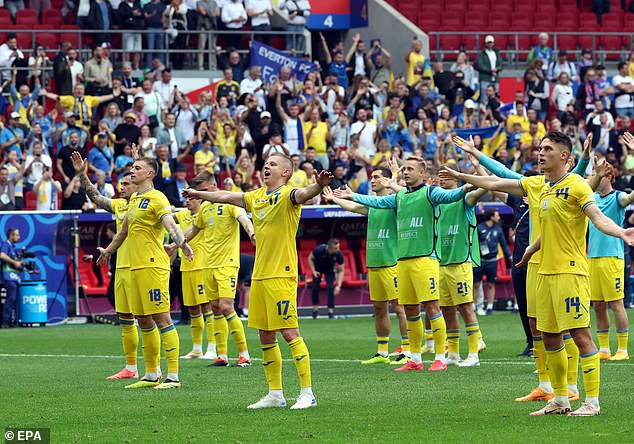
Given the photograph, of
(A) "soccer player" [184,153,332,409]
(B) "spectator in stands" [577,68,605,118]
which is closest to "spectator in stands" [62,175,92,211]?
(B) "spectator in stands" [577,68,605,118]

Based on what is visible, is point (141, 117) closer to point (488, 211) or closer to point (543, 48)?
point (488, 211)

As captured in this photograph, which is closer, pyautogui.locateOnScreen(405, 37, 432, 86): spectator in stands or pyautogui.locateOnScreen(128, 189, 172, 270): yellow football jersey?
pyautogui.locateOnScreen(128, 189, 172, 270): yellow football jersey

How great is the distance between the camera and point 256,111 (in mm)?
29172

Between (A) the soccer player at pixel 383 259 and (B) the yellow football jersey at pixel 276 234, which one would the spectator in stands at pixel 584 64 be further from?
(B) the yellow football jersey at pixel 276 234

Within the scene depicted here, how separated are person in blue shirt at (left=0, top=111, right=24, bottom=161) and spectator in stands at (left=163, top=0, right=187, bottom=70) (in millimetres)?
5928

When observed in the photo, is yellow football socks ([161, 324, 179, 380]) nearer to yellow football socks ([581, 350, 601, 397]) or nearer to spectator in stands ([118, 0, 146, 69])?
yellow football socks ([581, 350, 601, 397])

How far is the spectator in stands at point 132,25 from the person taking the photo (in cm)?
3127

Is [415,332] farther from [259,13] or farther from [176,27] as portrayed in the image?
[259,13]

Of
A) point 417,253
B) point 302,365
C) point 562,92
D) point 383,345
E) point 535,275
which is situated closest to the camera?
point 535,275

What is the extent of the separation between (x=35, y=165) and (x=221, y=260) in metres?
10.4

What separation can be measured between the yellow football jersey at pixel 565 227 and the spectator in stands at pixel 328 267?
57.1 ft

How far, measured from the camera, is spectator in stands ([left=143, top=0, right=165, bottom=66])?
31.4m

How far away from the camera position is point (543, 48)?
35969 millimetres

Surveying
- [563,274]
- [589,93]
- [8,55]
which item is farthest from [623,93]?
[563,274]
